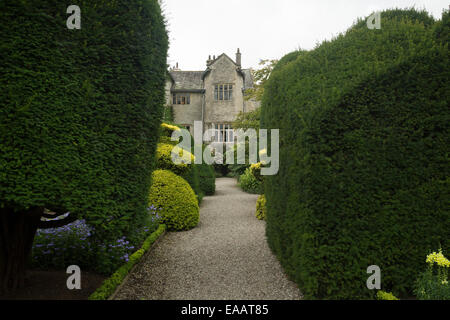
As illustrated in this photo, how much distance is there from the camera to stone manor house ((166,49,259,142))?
2480 centimetres

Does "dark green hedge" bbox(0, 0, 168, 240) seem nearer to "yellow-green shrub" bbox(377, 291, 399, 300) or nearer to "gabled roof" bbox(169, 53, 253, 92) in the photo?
"yellow-green shrub" bbox(377, 291, 399, 300)

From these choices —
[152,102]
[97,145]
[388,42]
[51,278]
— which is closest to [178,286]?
[51,278]

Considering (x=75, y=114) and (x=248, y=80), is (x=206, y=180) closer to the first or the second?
(x=75, y=114)

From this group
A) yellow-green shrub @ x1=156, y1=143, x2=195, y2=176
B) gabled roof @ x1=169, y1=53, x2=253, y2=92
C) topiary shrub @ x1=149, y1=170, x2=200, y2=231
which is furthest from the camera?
gabled roof @ x1=169, y1=53, x2=253, y2=92

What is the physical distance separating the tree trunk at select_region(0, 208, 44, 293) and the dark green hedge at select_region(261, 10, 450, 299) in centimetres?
337

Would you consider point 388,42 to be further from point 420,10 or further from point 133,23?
point 133,23

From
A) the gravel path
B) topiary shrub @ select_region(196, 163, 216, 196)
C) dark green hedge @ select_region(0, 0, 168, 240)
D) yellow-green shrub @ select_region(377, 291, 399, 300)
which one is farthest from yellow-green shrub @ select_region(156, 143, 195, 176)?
yellow-green shrub @ select_region(377, 291, 399, 300)

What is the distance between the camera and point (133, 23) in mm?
3199

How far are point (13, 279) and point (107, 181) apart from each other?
177 cm

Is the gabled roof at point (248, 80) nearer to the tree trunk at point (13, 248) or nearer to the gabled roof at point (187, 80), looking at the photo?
the gabled roof at point (187, 80)

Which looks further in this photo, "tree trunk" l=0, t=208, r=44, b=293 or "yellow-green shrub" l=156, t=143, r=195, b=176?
"yellow-green shrub" l=156, t=143, r=195, b=176

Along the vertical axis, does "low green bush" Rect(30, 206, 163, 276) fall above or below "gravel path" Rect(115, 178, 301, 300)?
above

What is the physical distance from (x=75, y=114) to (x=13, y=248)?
1.95 meters

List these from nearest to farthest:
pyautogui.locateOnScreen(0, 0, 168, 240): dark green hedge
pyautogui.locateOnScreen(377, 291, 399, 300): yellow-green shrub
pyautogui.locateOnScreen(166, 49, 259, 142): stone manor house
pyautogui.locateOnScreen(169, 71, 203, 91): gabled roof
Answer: pyautogui.locateOnScreen(0, 0, 168, 240): dark green hedge → pyautogui.locateOnScreen(377, 291, 399, 300): yellow-green shrub → pyautogui.locateOnScreen(166, 49, 259, 142): stone manor house → pyautogui.locateOnScreen(169, 71, 203, 91): gabled roof
